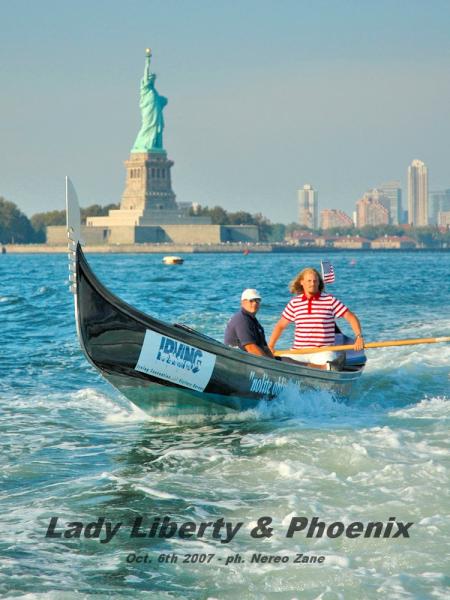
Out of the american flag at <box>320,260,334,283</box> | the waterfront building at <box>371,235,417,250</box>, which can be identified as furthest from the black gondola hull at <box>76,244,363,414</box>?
the waterfront building at <box>371,235,417,250</box>

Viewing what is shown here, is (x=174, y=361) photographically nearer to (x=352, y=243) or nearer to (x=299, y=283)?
(x=299, y=283)

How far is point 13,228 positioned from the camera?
146m

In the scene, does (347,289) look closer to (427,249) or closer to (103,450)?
(103,450)

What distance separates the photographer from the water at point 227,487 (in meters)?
5.93

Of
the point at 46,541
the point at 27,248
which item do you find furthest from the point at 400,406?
the point at 27,248

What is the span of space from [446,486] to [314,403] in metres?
3.11

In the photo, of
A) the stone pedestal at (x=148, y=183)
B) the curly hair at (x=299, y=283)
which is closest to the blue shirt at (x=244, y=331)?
the curly hair at (x=299, y=283)

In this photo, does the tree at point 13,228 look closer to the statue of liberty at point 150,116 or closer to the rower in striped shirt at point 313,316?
the statue of liberty at point 150,116

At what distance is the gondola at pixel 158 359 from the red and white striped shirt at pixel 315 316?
723 mm

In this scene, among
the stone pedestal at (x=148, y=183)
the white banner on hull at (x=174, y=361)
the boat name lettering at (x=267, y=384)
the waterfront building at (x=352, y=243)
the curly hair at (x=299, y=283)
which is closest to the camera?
the white banner on hull at (x=174, y=361)

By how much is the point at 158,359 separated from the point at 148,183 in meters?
123

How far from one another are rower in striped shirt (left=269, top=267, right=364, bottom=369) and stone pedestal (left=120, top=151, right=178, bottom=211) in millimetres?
120182

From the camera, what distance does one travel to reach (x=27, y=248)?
13725 cm

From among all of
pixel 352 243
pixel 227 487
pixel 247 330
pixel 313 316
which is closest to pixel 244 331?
pixel 247 330
